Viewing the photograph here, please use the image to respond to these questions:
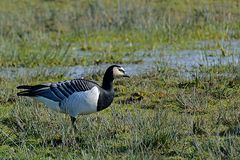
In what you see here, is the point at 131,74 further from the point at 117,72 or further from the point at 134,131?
the point at 134,131

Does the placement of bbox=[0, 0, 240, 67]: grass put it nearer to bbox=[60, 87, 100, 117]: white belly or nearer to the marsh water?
the marsh water

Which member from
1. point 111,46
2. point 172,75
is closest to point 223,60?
point 172,75

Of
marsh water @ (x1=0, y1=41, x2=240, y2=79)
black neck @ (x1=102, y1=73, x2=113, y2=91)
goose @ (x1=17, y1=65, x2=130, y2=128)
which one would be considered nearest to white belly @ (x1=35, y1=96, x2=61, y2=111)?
goose @ (x1=17, y1=65, x2=130, y2=128)

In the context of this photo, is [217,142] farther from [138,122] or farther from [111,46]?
[111,46]

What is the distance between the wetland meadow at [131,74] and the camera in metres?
8.68

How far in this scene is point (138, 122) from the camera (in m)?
8.97

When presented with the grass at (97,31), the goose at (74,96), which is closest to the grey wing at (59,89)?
the goose at (74,96)

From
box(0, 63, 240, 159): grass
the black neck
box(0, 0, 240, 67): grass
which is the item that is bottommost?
box(0, 0, 240, 67): grass

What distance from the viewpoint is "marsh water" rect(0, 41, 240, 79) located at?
14938mm

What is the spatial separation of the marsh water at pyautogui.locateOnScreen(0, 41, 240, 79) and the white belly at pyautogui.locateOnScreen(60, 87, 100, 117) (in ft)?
16.1

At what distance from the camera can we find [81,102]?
9555mm

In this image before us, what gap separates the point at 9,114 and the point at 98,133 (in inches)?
96.2

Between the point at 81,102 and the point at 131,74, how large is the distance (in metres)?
5.54

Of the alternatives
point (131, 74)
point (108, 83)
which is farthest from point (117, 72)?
point (131, 74)
